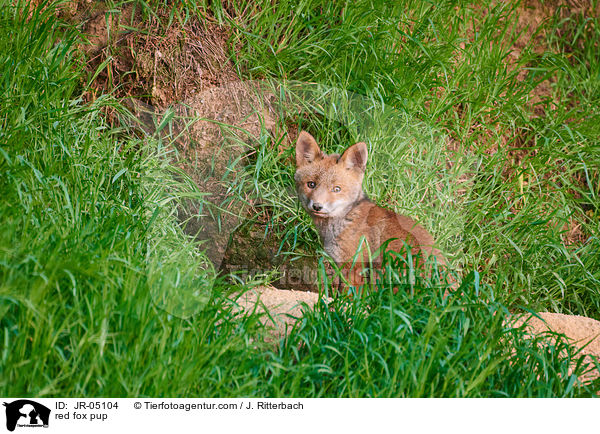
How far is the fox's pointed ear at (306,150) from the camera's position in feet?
13.7

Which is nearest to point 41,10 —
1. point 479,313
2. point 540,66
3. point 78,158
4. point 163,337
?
point 78,158

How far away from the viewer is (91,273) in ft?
9.12

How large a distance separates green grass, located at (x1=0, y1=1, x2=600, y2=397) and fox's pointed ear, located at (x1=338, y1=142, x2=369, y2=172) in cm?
66

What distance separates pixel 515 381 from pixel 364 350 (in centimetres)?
92

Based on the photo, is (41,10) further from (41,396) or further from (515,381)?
(515,381)

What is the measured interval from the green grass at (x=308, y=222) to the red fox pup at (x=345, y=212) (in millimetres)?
475

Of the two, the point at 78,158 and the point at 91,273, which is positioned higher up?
the point at 78,158
